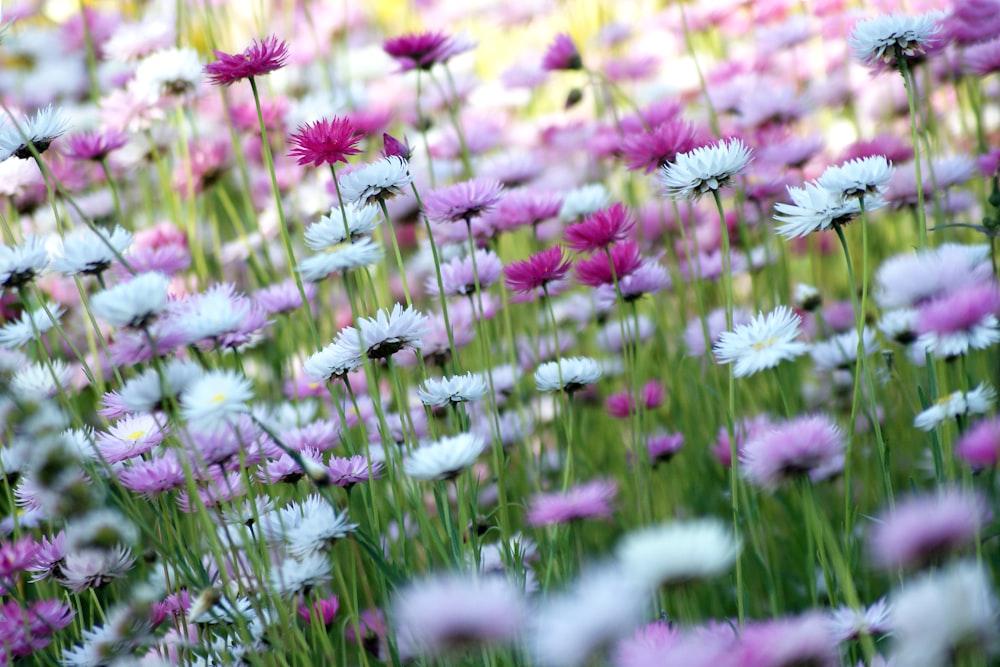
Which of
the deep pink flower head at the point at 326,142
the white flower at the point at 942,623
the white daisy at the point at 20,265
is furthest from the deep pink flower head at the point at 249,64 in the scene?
the white flower at the point at 942,623

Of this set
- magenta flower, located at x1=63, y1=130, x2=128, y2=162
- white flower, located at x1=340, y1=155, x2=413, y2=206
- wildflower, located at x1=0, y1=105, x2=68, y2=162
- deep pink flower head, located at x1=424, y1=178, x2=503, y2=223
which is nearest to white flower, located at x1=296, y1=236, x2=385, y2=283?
white flower, located at x1=340, y1=155, x2=413, y2=206

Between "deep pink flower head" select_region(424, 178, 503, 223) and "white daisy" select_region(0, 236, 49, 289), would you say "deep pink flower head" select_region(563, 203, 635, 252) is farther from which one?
"white daisy" select_region(0, 236, 49, 289)

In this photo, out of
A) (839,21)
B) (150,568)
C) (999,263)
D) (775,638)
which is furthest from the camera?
(839,21)

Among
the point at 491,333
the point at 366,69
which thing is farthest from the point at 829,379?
the point at 366,69

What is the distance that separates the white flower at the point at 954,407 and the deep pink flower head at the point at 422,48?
1080mm

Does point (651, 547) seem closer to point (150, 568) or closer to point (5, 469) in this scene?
point (5, 469)

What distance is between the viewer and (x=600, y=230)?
1292mm

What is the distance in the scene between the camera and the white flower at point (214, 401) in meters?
0.94

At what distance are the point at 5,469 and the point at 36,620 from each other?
10.1 inches

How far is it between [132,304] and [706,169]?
671mm

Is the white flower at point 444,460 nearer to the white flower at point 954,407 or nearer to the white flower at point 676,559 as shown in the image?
the white flower at point 676,559

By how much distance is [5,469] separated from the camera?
1322 mm

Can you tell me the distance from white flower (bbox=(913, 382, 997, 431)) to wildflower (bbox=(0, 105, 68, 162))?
1.19m

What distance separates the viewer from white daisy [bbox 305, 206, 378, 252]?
4.13ft
